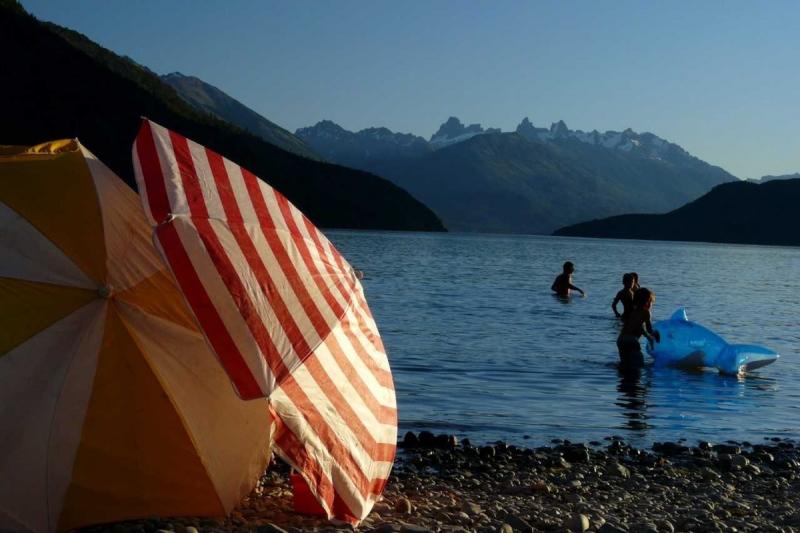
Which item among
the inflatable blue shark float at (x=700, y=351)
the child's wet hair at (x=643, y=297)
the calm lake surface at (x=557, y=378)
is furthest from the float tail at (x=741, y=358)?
the child's wet hair at (x=643, y=297)

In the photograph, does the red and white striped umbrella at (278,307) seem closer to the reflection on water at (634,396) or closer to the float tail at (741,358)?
the reflection on water at (634,396)

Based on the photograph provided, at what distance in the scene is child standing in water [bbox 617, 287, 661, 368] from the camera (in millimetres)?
16625

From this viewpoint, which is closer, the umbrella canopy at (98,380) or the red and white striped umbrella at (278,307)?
the red and white striped umbrella at (278,307)

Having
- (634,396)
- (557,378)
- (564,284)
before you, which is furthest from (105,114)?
(634,396)

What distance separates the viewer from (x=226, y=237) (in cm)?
585

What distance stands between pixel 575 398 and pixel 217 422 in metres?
8.50

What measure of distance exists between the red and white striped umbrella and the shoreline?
495 millimetres

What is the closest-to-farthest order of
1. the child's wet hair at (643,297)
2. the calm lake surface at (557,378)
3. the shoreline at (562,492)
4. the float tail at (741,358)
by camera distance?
the shoreline at (562,492) < the calm lake surface at (557,378) < the child's wet hair at (643,297) < the float tail at (741,358)

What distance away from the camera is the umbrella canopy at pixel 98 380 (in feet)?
19.4

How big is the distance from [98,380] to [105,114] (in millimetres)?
113399

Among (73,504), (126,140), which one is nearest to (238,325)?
(73,504)

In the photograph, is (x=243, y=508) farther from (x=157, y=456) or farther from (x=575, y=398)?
(x=575, y=398)

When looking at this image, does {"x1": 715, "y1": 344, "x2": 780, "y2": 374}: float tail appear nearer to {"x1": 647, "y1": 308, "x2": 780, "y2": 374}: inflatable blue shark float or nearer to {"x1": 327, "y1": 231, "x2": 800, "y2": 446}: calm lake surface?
{"x1": 647, "y1": 308, "x2": 780, "y2": 374}: inflatable blue shark float

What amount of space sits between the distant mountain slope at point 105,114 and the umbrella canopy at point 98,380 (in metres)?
85.5
